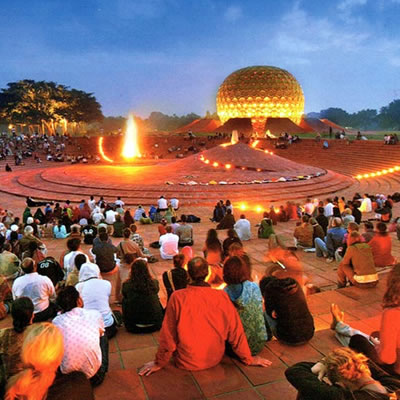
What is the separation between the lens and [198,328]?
11.6ft

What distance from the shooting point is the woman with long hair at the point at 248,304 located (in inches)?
158

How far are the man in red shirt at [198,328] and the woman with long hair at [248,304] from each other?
0.36m

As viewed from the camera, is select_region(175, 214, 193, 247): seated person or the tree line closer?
select_region(175, 214, 193, 247): seated person

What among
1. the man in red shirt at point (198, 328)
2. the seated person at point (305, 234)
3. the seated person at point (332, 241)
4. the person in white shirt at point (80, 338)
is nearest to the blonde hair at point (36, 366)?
the person in white shirt at point (80, 338)

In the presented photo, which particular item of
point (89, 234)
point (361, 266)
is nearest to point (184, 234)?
point (89, 234)

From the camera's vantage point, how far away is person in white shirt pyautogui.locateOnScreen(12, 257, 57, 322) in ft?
17.9

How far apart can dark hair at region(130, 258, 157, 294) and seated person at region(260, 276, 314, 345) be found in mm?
1572

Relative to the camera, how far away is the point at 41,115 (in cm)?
6159

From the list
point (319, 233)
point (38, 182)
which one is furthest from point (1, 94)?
point (319, 233)

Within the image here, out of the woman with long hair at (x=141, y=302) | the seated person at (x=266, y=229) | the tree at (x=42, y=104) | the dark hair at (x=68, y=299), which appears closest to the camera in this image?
the dark hair at (x=68, y=299)

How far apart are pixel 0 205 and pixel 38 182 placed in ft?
16.1

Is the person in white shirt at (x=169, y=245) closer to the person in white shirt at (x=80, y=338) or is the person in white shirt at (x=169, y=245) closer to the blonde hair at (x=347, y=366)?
the person in white shirt at (x=80, y=338)

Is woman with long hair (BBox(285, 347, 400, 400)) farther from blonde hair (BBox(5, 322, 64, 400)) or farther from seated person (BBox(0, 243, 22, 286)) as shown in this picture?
seated person (BBox(0, 243, 22, 286))

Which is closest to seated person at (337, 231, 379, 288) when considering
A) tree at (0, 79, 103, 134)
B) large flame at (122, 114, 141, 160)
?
large flame at (122, 114, 141, 160)
